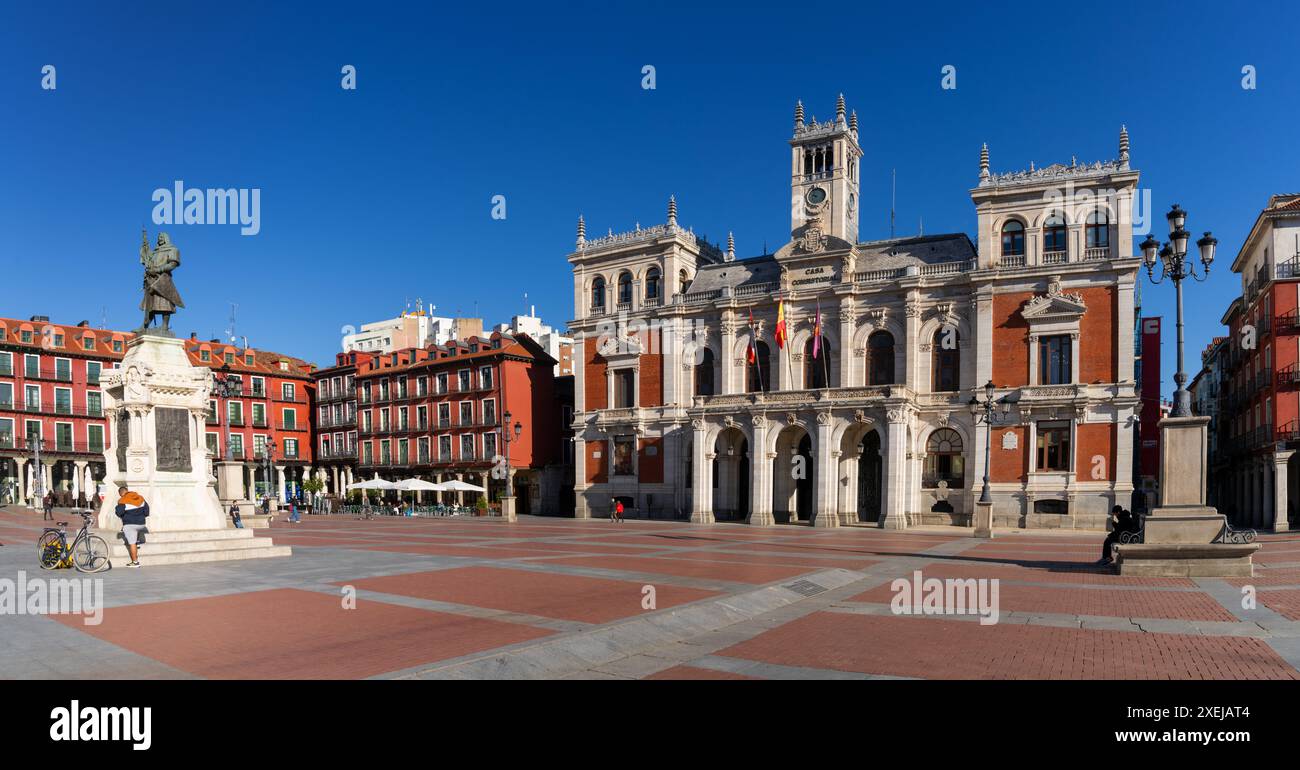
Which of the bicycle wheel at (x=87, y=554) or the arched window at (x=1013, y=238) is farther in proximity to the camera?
the arched window at (x=1013, y=238)

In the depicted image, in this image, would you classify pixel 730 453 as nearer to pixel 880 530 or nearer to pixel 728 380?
pixel 728 380

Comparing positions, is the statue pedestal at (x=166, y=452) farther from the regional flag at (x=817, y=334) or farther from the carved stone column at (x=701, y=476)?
the regional flag at (x=817, y=334)

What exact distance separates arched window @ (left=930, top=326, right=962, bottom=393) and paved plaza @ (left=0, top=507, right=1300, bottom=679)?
23.5m

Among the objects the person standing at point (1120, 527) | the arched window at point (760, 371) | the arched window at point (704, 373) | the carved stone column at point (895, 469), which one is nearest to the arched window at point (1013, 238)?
the carved stone column at point (895, 469)

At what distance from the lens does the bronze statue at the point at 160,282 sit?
69.8ft

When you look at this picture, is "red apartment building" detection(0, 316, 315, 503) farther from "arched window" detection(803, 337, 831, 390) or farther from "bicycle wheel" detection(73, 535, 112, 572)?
"bicycle wheel" detection(73, 535, 112, 572)

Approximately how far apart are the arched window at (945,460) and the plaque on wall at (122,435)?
36930 millimetres

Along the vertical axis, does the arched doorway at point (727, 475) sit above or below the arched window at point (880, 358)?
below

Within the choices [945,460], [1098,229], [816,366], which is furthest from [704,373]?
[1098,229]

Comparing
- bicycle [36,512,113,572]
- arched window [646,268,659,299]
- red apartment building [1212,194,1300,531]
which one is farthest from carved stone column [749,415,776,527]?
bicycle [36,512,113,572]

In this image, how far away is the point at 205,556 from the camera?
19.5 meters

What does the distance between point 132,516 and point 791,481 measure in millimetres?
35176
